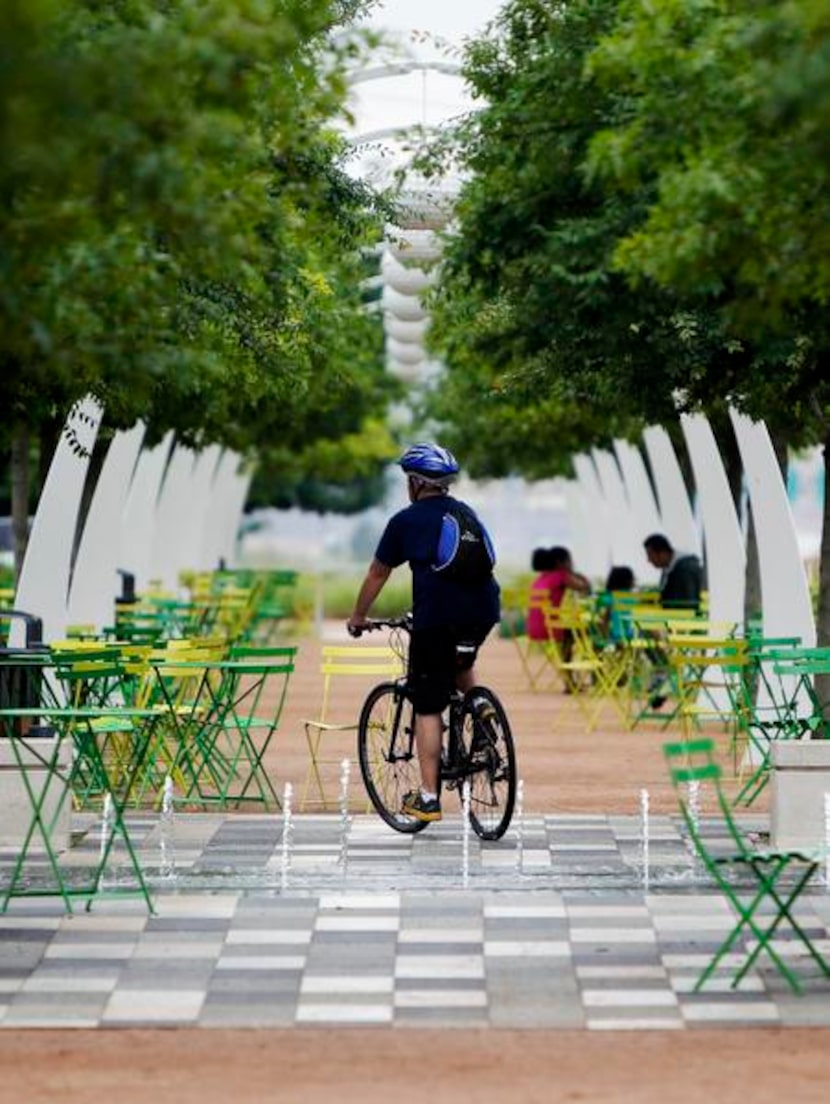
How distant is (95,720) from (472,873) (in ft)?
8.89

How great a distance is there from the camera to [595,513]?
51.5 metres

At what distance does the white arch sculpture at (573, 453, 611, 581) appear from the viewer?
50.1 metres

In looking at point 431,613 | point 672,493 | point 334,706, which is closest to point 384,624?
point 431,613

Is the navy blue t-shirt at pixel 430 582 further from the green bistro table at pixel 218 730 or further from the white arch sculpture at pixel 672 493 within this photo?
the white arch sculpture at pixel 672 493

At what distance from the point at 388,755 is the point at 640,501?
2483cm

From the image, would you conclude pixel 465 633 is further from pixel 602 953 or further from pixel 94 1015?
pixel 94 1015

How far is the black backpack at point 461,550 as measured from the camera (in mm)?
13547

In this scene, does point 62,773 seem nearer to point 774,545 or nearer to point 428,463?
point 428,463

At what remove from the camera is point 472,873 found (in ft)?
41.7

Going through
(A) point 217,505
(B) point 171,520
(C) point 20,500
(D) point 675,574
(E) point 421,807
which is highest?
(A) point 217,505

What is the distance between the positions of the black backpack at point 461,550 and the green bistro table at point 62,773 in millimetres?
1543

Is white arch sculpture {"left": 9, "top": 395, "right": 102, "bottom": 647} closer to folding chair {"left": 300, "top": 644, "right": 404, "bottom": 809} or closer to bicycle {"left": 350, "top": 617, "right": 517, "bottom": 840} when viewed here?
folding chair {"left": 300, "top": 644, "right": 404, "bottom": 809}

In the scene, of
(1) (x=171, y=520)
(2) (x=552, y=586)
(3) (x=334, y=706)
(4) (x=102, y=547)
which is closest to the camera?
(4) (x=102, y=547)

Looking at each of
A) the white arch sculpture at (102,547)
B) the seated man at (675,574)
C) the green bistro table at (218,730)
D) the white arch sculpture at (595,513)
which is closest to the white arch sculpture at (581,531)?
the white arch sculpture at (595,513)
